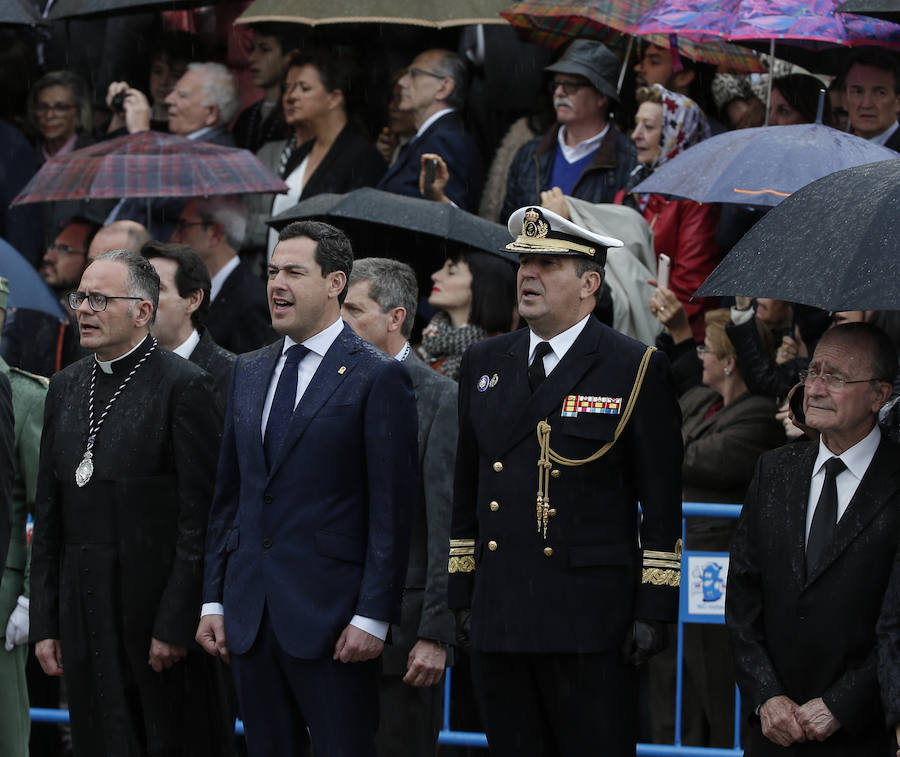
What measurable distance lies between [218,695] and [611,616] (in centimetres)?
169

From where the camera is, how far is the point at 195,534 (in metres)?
6.17

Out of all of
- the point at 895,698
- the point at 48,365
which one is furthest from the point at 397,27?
the point at 895,698

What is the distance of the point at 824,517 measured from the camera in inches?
215

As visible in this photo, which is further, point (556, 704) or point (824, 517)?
point (556, 704)

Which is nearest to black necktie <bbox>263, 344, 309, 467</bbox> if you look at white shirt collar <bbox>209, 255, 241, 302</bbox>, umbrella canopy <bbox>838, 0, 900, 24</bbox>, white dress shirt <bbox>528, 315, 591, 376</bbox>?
white dress shirt <bbox>528, 315, 591, 376</bbox>

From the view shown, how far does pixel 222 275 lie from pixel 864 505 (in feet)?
15.9

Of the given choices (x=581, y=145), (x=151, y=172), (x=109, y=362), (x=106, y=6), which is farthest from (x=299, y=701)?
(x=106, y=6)

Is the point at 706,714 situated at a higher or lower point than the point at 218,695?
lower

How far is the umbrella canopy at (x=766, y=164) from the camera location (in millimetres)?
7355

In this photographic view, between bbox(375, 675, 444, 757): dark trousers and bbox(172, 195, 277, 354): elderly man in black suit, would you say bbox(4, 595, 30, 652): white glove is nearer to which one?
bbox(375, 675, 444, 757): dark trousers

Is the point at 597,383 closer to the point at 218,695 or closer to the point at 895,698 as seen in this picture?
the point at 895,698

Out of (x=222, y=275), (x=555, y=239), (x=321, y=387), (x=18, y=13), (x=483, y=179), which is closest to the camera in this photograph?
(x=321, y=387)

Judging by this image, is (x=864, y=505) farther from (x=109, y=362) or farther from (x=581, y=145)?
(x=581, y=145)

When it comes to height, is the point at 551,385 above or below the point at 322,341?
below
